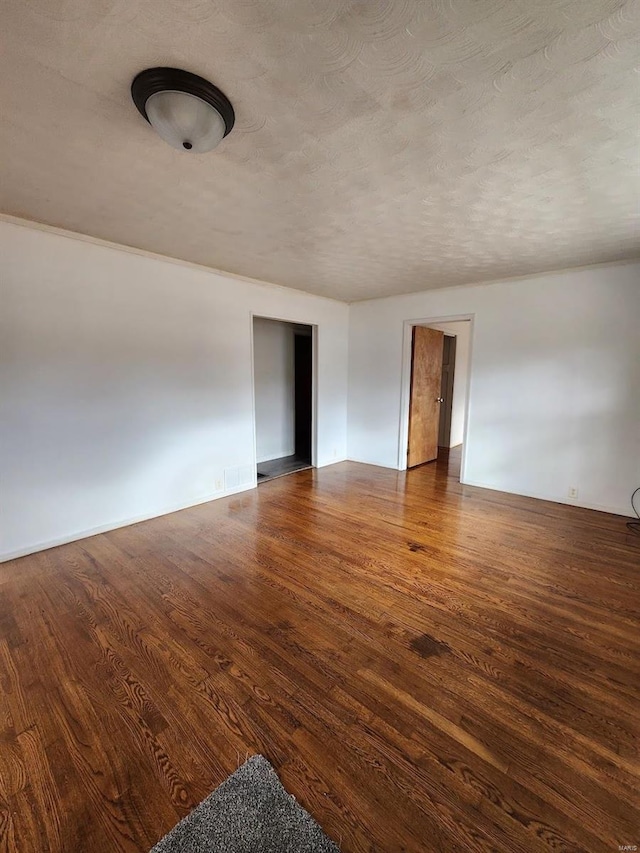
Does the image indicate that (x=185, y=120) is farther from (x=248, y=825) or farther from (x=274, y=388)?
(x=274, y=388)

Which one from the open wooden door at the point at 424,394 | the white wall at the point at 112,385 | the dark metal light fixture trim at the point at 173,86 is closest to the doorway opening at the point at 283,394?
the white wall at the point at 112,385

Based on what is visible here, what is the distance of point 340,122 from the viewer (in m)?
1.53

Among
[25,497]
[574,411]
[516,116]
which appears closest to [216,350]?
[25,497]

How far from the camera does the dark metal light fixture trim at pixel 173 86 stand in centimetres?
129

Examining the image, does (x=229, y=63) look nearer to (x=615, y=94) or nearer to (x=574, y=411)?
(x=615, y=94)

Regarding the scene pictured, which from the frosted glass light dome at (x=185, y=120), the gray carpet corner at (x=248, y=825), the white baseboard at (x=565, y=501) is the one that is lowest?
the gray carpet corner at (x=248, y=825)

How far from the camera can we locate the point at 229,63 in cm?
125

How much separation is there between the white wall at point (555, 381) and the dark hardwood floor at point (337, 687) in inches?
39.7

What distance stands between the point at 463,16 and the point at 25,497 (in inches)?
146

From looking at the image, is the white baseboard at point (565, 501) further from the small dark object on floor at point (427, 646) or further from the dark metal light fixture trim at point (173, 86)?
the dark metal light fixture trim at point (173, 86)

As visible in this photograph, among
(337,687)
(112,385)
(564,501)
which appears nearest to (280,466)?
(112,385)

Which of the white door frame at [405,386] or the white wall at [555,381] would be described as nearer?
the white wall at [555,381]

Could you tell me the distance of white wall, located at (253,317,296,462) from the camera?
18.5ft

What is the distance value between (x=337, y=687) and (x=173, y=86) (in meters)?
2.58
